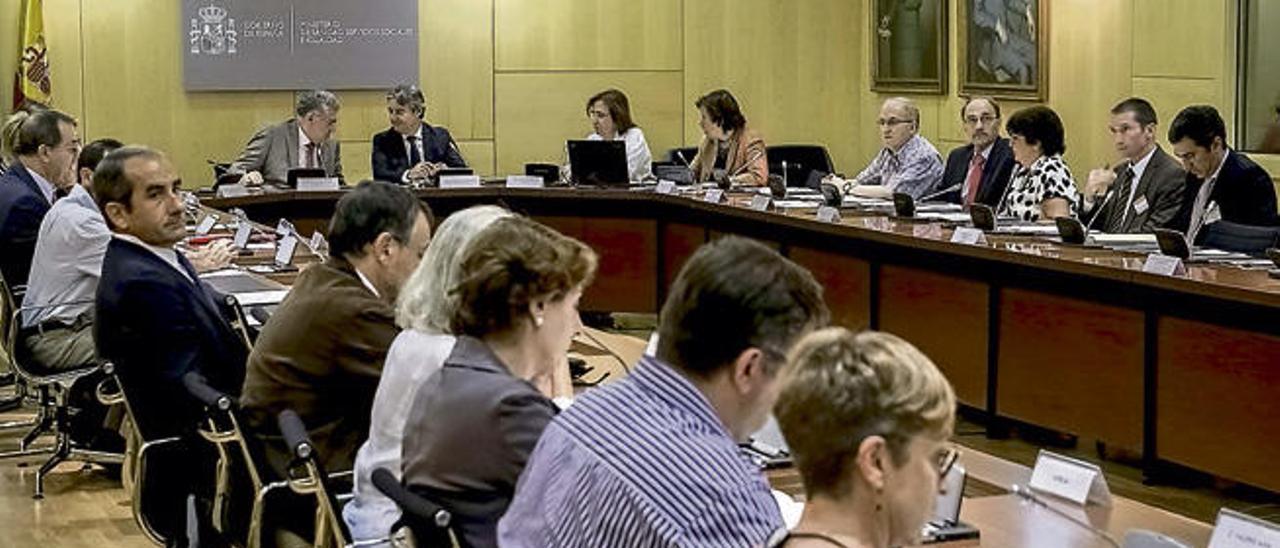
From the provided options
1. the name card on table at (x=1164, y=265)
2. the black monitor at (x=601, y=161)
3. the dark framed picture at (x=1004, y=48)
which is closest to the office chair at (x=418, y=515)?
the name card on table at (x=1164, y=265)

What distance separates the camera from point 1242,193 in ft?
23.5

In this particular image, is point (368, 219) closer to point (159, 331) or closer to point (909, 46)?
point (159, 331)

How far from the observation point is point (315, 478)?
363 centimetres

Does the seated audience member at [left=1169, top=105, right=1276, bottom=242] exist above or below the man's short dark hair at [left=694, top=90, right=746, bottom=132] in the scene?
below

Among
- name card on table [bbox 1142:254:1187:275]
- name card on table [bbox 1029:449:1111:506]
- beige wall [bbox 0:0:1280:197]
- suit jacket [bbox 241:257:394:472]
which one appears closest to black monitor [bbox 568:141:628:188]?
beige wall [bbox 0:0:1280:197]

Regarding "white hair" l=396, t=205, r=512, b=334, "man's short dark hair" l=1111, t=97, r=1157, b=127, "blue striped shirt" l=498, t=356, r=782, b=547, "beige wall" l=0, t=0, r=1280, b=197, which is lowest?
"blue striped shirt" l=498, t=356, r=782, b=547

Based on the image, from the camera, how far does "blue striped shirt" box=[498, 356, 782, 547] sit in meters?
2.36

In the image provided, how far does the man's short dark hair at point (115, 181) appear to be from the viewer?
5.12 metres

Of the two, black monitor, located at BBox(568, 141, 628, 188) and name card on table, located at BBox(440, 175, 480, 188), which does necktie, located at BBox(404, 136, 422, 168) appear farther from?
black monitor, located at BBox(568, 141, 628, 188)

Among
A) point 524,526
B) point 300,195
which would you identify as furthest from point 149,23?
point 524,526

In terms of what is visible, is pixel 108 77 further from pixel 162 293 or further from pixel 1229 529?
pixel 1229 529

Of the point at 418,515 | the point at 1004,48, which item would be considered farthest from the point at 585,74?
the point at 418,515

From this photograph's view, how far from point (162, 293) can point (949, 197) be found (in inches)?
215

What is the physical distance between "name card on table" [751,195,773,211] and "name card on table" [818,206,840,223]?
1.63 feet
